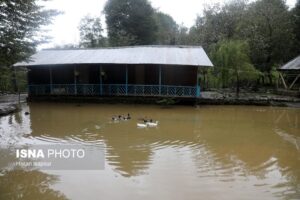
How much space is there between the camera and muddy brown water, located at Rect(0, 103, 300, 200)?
714 centimetres

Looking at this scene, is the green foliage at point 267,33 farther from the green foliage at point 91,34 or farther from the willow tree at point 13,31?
the willow tree at point 13,31

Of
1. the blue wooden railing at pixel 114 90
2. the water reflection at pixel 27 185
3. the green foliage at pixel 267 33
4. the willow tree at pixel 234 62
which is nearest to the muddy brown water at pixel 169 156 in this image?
the water reflection at pixel 27 185

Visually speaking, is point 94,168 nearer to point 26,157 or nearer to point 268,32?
point 26,157

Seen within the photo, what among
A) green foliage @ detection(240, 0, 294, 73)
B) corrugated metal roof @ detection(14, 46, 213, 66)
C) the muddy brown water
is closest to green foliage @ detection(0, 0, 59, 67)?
the muddy brown water

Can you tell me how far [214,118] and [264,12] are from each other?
61.6ft

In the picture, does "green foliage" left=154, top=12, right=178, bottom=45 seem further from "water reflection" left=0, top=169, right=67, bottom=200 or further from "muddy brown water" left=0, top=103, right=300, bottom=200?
"water reflection" left=0, top=169, right=67, bottom=200

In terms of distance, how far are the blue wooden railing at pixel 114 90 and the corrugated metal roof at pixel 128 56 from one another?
1657 mm

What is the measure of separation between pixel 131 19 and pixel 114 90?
2015 centimetres

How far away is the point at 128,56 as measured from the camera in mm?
23125

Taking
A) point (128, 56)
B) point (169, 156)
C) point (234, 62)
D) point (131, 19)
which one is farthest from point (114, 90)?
point (131, 19)

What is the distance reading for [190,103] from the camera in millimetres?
22156

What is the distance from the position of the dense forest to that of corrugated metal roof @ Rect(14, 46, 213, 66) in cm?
270

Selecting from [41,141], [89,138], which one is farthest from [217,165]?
[41,141]

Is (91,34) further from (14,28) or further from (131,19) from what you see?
(14,28)
